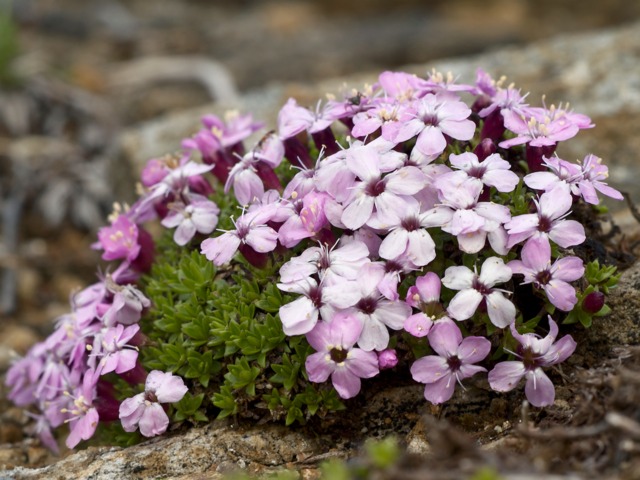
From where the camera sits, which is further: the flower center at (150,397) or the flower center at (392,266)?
the flower center at (150,397)

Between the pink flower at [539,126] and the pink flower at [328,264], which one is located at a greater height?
the pink flower at [539,126]

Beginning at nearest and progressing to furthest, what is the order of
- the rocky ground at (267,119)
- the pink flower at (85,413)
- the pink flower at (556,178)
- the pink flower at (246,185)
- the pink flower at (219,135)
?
the rocky ground at (267,119) < the pink flower at (556,178) < the pink flower at (85,413) < the pink flower at (246,185) < the pink flower at (219,135)

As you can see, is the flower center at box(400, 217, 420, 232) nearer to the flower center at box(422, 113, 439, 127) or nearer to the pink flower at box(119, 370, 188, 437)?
the flower center at box(422, 113, 439, 127)

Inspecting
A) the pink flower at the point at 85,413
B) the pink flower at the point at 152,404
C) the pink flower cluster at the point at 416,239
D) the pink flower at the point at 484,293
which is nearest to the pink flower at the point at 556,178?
the pink flower cluster at the point at 416,239

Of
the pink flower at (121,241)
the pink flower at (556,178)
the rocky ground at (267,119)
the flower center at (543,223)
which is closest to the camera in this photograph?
the rocky ground at (267,119)

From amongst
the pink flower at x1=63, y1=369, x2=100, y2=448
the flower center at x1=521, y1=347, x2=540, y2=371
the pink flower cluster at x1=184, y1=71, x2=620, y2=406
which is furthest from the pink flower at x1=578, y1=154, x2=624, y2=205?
the pink flower at x1=63, y1=369, x2=100, y2=448

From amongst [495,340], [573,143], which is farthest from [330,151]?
[573,143]

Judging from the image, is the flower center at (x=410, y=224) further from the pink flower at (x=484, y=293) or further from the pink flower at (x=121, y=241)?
the pink flower at (x=121, y=241)
